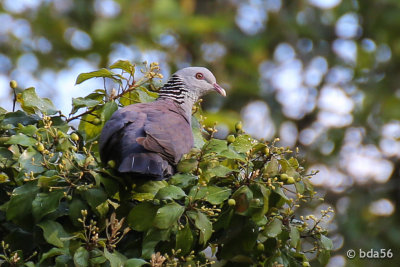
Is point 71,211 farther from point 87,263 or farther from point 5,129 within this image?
point 5,129

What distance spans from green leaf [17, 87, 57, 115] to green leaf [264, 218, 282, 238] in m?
1.49

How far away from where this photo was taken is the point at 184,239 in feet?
11.9

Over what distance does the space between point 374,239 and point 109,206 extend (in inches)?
294

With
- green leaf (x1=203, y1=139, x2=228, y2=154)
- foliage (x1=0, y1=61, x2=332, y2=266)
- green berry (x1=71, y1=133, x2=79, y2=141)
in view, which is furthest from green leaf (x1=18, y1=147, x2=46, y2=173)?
green leaf (x1=203, y1=139, x2=228, y2=154)

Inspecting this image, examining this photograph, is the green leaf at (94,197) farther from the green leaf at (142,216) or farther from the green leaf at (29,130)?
the green leaf at (29,130)

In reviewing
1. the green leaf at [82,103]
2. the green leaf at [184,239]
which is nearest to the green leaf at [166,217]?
the green leaf at [184,239]

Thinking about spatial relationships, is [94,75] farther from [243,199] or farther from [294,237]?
[294,237]

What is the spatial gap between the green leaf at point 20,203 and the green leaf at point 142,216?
54 centimetres

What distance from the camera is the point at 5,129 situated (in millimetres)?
4035

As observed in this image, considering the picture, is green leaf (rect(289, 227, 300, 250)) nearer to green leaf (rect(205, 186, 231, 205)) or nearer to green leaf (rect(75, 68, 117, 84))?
green leaf (rect(205, 186, 231, 205))

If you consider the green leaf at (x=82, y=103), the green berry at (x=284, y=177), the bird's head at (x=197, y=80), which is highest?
the bird's head at (x=197, y=80)

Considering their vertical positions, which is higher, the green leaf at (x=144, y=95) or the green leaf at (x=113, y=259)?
the green leaf at (x=144, y=95)

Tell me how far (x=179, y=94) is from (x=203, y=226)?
220 cm

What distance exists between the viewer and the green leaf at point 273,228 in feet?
12.3
